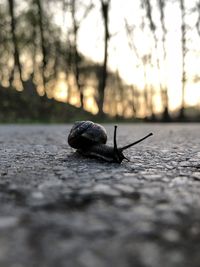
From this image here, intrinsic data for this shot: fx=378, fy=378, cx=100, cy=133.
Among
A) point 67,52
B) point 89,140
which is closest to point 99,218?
point 89,140

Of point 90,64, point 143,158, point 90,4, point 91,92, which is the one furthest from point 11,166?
point 91,92

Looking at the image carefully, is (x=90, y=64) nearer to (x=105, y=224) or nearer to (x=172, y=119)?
(x=172, y=119)

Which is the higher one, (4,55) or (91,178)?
(4,55)

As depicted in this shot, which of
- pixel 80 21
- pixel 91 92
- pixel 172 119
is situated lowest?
pixel 172 119

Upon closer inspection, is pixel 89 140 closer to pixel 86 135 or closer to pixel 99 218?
pixel 86 135

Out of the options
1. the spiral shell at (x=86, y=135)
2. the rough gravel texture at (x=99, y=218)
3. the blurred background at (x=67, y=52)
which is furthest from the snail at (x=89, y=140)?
the blurred background at (x=67, y=52)

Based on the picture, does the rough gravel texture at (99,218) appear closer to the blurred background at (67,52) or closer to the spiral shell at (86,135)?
the spiral shell at (86,135)
